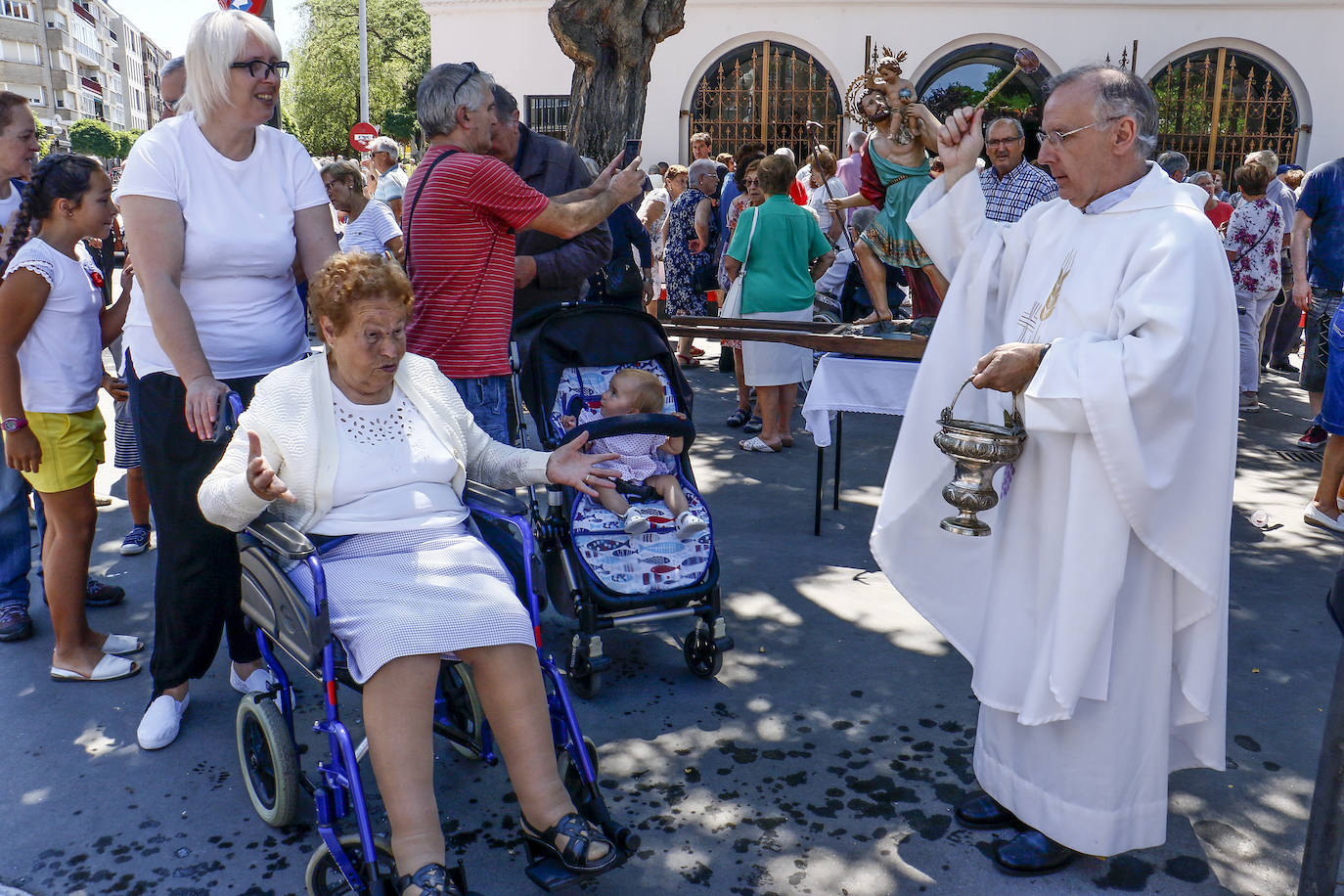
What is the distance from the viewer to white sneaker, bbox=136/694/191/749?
11.5ft

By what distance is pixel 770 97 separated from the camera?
69.6ft

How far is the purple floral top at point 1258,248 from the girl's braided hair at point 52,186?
7.81 metres

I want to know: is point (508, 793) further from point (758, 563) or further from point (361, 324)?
point (758, 563)

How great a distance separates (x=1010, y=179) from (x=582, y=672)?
3516 millimetres

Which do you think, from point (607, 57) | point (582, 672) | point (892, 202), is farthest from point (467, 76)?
point (607, 57)

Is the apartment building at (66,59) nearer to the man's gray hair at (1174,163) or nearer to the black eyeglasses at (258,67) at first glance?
the man's gray hair at (1174,163)

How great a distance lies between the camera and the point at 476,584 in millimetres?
2814

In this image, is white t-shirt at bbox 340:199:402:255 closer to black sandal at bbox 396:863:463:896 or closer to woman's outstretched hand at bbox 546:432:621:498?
woman's outstretched hand at bbox 546:432:621:498

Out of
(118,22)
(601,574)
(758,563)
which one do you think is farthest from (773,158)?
(118,22)

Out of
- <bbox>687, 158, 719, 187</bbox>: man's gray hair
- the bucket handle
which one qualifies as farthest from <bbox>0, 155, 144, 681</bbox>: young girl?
<bbox>687, 158, 719, 187</bbox>: man's gray hair

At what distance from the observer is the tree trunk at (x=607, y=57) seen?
8602 millimetres

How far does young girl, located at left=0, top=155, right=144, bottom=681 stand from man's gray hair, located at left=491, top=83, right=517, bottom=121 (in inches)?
57.8

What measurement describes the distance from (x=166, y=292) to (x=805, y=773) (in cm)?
235

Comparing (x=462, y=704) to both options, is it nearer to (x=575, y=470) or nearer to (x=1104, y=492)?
(x=575, y=470)
